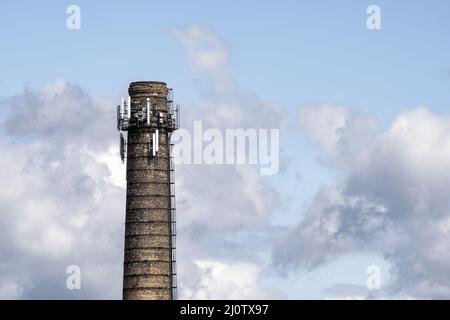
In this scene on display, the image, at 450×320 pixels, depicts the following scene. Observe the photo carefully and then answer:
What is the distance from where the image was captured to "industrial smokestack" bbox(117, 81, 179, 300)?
125625 mm

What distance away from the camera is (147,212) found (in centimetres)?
12581

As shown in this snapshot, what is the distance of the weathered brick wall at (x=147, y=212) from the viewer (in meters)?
126

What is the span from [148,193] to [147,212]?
1.52 meters

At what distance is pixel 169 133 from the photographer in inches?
5034

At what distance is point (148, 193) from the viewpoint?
414 feet

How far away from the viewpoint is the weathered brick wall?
125625 mm

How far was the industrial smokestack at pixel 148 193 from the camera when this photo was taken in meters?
126
